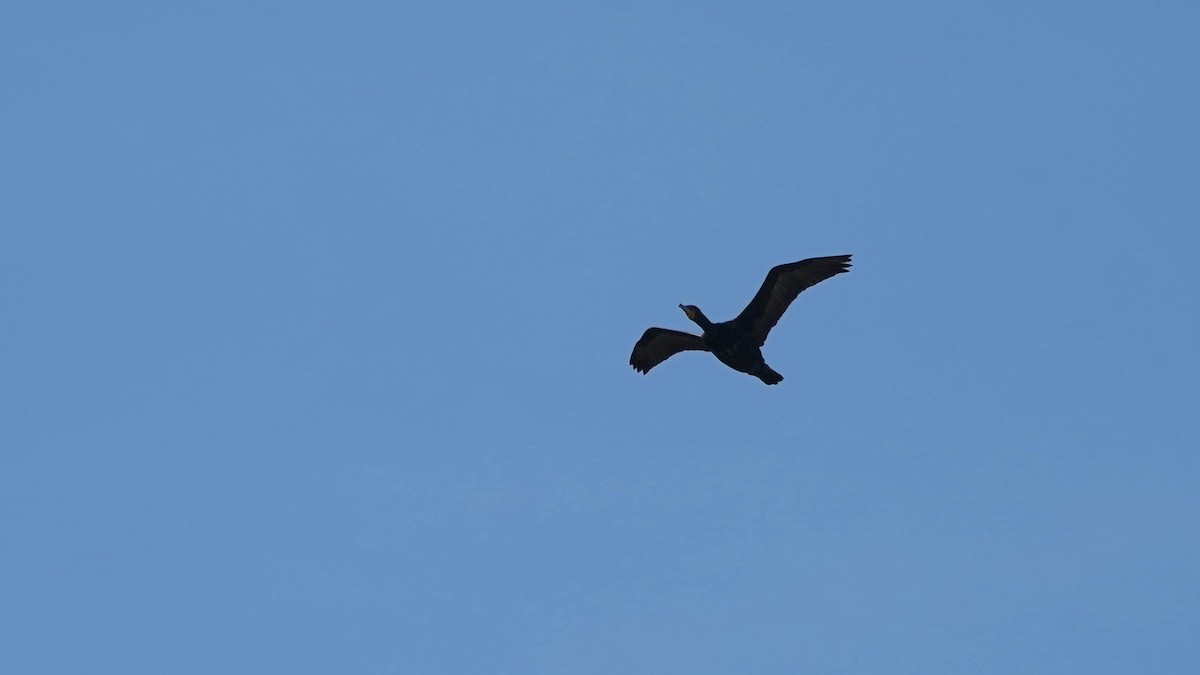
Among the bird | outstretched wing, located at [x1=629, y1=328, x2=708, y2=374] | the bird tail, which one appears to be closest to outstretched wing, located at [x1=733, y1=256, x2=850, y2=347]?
the bird

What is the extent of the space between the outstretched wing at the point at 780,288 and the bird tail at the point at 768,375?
0.59 meters

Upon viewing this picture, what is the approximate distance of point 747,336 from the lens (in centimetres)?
4094

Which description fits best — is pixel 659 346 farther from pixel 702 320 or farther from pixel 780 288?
pixel 780 288

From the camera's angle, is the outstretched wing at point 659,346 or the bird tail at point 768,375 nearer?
the bird tail at point 768,375

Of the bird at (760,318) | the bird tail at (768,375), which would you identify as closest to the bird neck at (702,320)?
the bird at (760,318)

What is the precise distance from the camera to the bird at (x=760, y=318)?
4041cm

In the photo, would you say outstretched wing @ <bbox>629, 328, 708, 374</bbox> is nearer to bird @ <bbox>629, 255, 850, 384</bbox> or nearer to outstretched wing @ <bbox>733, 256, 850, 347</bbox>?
bird @ <bbox>629, 255, 850, 384</bbox>

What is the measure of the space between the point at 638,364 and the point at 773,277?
425 cm

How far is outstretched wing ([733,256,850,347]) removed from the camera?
40.3 m

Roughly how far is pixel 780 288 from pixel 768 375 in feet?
6.12

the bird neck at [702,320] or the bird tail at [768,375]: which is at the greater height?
the bird neck at [702,320]

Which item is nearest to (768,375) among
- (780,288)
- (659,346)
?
(780,288)

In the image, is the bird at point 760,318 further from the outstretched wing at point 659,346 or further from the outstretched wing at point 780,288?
the outstretched wing at point 659,346

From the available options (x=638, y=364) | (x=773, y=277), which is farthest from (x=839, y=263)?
(x=638, y=364)
